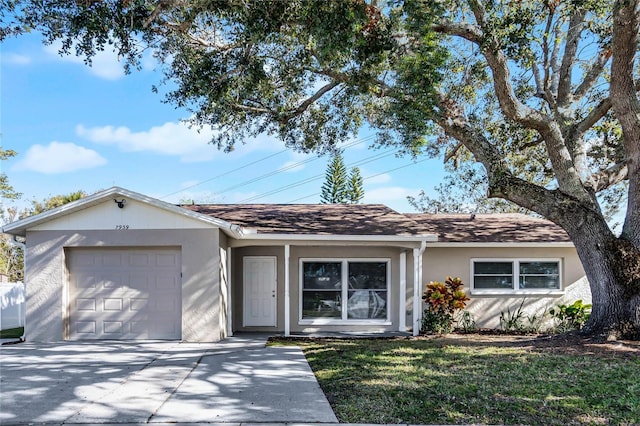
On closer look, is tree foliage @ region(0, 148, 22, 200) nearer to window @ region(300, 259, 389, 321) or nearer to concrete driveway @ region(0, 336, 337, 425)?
concrete driveway @ region(0, 336, 337, 425)

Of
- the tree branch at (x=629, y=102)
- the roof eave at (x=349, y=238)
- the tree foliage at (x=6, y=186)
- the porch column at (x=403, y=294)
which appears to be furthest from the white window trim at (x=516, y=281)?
the tree foliage at (x=6, y=186)

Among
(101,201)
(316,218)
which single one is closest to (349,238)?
(316,218)

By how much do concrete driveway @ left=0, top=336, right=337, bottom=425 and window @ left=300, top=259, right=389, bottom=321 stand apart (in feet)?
9.70

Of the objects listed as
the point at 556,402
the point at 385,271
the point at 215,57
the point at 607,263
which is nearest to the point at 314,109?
the point at 215,57

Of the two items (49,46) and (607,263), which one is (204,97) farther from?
(607,263)

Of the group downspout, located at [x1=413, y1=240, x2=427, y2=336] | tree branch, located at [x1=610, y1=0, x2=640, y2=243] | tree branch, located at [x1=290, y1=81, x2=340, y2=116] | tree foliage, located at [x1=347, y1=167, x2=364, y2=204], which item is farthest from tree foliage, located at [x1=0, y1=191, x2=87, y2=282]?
tree branch, located at [x1=610, y1=0, x2=640, y2=243]

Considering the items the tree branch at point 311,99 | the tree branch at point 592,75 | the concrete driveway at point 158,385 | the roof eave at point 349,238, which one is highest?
the tree branch at point 592,75

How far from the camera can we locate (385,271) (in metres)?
12.7

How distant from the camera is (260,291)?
12.6 metres

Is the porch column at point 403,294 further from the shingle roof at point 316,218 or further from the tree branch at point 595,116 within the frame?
the tree branch at point 595,116

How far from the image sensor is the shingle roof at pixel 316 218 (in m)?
11.9

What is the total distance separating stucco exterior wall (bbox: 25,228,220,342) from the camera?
1039 centimetres

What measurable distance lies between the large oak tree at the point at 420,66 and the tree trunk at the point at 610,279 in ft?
0.07

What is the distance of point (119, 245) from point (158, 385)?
490cm
